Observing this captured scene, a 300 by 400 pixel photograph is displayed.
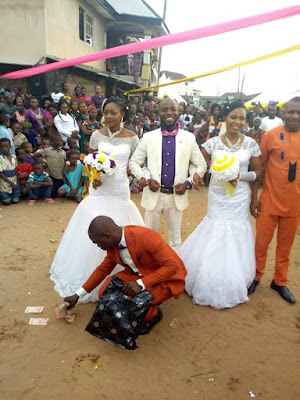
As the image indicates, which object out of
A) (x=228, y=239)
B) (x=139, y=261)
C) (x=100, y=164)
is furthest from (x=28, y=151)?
(x=228, y=239)

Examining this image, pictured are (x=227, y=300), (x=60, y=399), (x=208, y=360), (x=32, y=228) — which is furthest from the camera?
(x=32, y=228)

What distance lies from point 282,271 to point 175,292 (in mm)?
1421

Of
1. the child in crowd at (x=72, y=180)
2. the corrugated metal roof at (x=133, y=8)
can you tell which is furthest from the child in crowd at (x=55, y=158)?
the corrugated metal roof at (x=133, y=8)

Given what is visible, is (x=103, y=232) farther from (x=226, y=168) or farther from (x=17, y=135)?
(x=17, y=135)

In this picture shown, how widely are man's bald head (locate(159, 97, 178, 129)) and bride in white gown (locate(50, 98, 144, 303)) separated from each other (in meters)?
0.42

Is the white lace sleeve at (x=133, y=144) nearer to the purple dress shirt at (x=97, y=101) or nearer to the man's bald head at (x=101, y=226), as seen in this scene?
the man's bald head at (x=101, y=226)

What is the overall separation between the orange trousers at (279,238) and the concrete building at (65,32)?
940cm

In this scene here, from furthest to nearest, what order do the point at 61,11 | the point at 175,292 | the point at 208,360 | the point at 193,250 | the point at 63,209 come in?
the point at 61,11
the point at 63,209
the point at 193,250
the point at 175,292
the point at 208,360

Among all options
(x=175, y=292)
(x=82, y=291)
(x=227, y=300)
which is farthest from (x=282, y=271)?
(x=82, y=291)

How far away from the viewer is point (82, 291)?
2.86 m

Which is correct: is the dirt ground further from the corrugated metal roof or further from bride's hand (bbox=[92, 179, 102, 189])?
the corrugated metal roof

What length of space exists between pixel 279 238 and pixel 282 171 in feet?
2.43

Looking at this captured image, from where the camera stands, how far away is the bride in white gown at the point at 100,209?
11.2 ft

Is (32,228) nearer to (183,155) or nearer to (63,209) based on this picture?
(63,209)
